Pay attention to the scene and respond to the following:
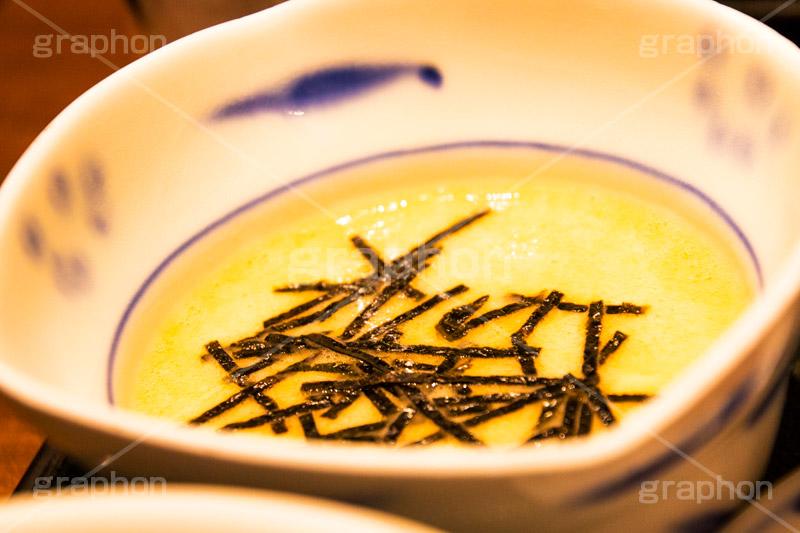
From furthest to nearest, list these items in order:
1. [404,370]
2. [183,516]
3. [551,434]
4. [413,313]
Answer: [413,313] < [404,370] < [551,434] < [183,516]

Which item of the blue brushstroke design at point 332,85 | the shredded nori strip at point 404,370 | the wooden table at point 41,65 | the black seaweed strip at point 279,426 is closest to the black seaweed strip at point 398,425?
the shredded nori strip at point 404,370

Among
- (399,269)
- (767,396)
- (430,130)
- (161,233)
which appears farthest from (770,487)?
(161,233)

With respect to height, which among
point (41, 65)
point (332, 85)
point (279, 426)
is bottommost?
point (279, 426)

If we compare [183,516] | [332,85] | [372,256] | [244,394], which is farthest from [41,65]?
[183,516]

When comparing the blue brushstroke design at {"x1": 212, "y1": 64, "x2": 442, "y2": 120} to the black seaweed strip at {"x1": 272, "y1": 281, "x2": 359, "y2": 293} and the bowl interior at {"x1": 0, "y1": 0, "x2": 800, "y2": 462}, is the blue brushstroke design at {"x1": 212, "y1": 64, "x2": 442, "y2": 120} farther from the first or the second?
the black seaweed strip at {"x1": 272, "y1": 281, "x2": 359, "y2": 293}

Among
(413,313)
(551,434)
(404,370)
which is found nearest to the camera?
(551,434)

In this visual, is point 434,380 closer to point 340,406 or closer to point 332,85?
point 340,406

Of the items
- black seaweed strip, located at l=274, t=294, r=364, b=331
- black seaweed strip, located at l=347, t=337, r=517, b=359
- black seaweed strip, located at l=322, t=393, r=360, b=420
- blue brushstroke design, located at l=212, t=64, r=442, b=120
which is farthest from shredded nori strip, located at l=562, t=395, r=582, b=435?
blue brushstroke design, located at l=212, t=64, r=442, b=120
